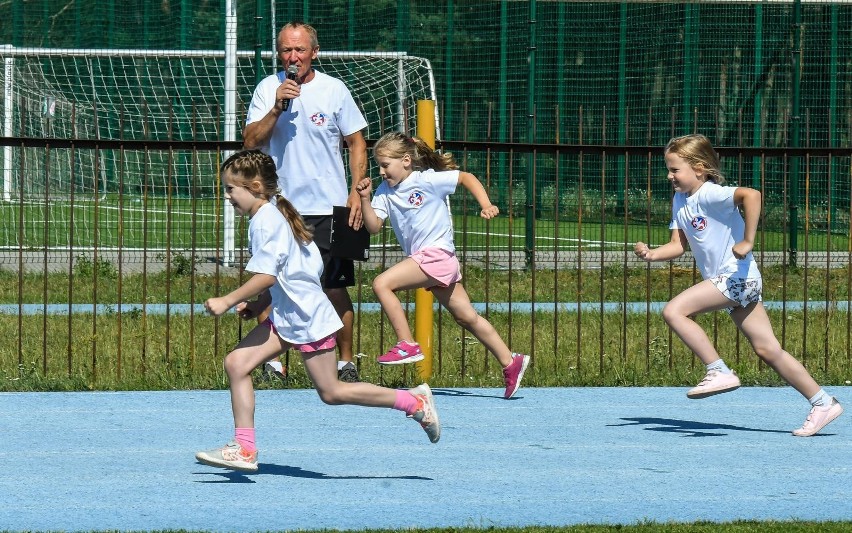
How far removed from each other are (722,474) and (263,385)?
3251 millimetres

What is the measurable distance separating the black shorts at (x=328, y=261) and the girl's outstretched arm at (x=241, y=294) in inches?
87.6

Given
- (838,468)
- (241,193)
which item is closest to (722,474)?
(838,468)

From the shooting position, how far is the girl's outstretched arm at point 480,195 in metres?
7.40

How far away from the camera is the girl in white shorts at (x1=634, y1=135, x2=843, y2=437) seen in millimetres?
7062

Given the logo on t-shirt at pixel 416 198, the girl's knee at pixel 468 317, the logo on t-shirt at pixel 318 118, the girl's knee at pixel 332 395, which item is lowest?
the girl's knee at pixel 332 395

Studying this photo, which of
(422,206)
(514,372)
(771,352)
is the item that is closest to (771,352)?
(771,352)

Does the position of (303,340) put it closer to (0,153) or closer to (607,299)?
(607,299)

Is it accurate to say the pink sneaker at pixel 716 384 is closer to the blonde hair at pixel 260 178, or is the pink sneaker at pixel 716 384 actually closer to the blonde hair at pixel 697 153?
the blonde hair at pixel 697 153

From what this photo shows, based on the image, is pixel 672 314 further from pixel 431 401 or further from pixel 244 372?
pixel 244 372

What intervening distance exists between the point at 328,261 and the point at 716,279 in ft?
7.57

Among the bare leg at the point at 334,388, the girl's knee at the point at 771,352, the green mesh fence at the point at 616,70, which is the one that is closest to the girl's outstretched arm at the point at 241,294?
the bare leg at the point at 334,388

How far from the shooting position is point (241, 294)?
5.73m

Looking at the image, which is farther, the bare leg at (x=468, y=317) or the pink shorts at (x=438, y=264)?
the bare leg at (x=468, y=317)

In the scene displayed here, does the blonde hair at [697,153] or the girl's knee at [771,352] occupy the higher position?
the blonde hair at [697,153]
